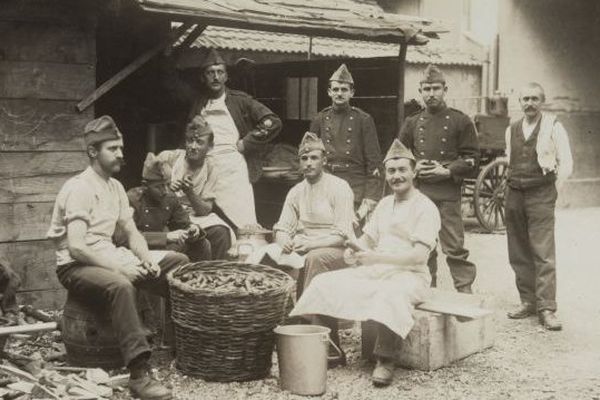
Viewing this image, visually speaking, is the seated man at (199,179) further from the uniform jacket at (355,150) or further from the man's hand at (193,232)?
the uniform jacket at (355,150)

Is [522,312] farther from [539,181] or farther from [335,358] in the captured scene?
[335,358]

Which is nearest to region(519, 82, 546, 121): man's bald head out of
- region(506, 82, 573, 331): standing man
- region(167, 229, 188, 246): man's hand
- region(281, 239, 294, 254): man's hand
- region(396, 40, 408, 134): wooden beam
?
region(506, 82, 573, 331): standing man

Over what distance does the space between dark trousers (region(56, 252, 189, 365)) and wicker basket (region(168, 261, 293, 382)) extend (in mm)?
317

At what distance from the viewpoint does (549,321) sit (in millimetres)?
7035

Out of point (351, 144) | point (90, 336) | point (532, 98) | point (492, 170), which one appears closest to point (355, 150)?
point (351, 144)

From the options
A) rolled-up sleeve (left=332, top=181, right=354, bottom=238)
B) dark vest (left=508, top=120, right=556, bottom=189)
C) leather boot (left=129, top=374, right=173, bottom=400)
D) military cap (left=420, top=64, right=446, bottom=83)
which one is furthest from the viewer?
military cap (left=420, top=64, right=446, bottom=83)

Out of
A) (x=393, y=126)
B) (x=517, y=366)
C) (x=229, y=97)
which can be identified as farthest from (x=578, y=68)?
(x=517, y=366)

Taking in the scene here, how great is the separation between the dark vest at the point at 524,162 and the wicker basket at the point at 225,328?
2.71 meters

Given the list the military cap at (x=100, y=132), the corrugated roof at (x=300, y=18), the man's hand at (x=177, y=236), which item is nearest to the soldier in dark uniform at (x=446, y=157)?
the corrugated roof at (x=300, y=18)

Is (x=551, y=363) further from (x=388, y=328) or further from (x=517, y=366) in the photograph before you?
(x=388, y=328)

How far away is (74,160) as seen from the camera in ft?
23.8

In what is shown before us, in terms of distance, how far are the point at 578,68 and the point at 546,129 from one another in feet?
36.9

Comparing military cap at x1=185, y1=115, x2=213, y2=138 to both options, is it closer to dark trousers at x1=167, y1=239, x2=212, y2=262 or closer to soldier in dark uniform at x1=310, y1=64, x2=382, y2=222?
dark trousers at x1=167, y1=239, x2=212, y2=262

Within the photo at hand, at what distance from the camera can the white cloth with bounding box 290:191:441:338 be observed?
5.48 metres
